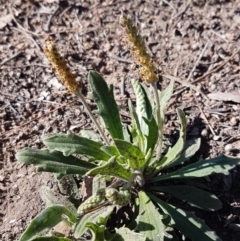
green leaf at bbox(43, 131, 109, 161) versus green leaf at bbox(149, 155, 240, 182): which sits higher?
green leaf at bbox(43, 131, 109, 161)

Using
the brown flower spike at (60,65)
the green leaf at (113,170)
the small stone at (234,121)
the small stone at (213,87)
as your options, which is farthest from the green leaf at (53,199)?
the small stone at (213,87)

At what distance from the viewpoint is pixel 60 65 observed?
3.02m

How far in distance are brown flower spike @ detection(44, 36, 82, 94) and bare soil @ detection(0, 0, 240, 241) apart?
3.71ft

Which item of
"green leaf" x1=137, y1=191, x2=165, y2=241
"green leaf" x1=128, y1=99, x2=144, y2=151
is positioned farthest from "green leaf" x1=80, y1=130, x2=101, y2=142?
"green leaf" x1=137, y1=191, x2=165, y2=241

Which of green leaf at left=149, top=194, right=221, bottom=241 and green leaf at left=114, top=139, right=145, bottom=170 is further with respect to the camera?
green leaf at left=149, top=194, right=221, bottom=241

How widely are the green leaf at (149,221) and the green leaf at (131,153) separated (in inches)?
10.3

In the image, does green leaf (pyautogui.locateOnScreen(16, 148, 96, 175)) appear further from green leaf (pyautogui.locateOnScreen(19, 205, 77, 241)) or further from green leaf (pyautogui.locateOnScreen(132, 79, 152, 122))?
green leaf (pyautogui.locateOnScreen(132, 79, 152, 122))

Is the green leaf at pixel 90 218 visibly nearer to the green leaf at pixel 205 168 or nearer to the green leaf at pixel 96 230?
the green leaf at pixel 96 230

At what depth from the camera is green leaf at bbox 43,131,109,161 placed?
3.36 metres

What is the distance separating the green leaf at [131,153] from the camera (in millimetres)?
3203

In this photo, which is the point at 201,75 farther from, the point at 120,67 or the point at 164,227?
the point at 164,227

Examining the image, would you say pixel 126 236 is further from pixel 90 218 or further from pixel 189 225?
pixel 189 225

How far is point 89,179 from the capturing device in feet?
12.7

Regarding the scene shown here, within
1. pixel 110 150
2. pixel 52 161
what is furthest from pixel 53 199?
pixel 110 150
